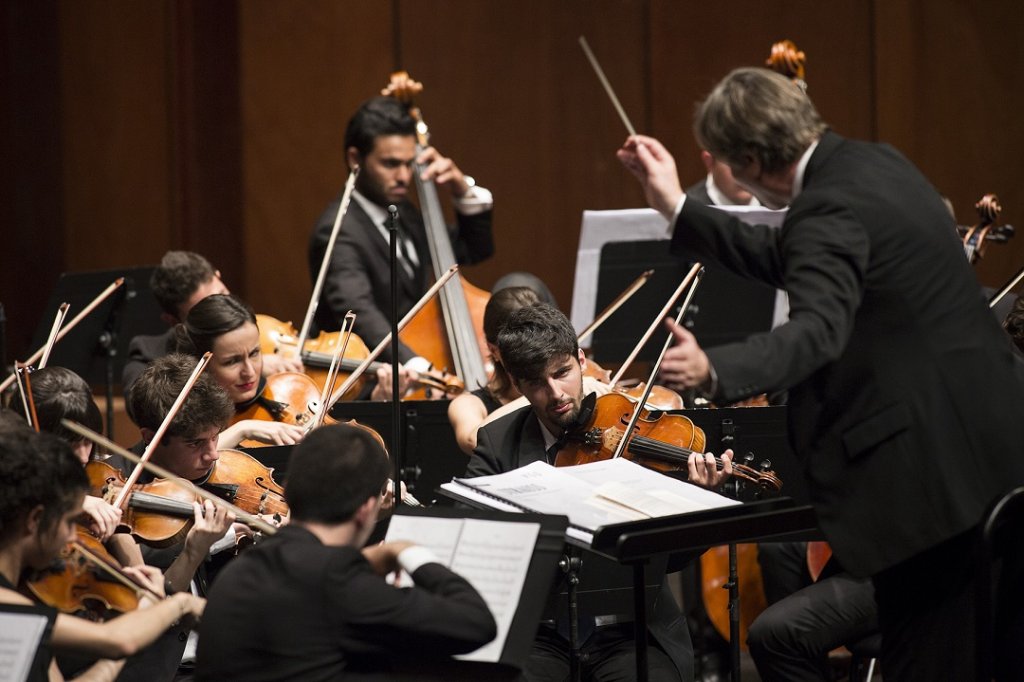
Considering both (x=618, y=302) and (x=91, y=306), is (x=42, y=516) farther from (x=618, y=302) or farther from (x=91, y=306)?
(x=618, y=302)

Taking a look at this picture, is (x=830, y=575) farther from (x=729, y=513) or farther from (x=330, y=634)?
(x=330, y=634)

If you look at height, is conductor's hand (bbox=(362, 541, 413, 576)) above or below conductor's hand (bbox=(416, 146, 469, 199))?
below

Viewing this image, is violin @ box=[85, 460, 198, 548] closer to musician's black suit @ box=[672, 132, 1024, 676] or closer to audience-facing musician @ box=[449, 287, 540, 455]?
audience-facing musician @ box=[449, 287, 540, 455]

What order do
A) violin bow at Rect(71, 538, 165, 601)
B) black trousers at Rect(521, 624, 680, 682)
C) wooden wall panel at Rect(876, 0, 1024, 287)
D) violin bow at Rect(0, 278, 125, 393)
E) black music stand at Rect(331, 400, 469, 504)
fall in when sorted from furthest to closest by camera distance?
wooden wall panel at Rect(876, 0, 1024, 287) → violin bow at Rect(0, 278, 125, 393) → black music stand at Rect(331, 400, 469, 504) → black trousers at Rect(521, 624, 680, 682) → violin bow at Rect(71, 538, 165, 601)

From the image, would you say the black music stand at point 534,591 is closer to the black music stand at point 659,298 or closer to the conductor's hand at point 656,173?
the conductor's hand at point 656,173

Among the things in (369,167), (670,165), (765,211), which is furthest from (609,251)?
(670,165)

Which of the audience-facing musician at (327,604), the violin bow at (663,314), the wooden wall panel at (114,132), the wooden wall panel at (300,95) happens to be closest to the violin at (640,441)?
the violin bow at (663,314)

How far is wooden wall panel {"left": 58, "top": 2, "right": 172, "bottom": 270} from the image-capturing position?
541 centimetres

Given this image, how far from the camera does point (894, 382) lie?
6.12 ft

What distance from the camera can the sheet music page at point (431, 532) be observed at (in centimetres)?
195

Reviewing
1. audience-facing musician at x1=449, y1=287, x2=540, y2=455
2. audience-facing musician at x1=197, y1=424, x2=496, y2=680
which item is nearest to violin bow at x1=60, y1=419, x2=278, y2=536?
audience-facing musician at x1=197, y1=424, x2=496, y2=680

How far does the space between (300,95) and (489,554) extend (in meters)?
3.95

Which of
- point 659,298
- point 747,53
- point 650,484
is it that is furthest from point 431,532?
point 747,53

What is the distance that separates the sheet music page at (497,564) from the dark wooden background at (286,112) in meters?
3.67
